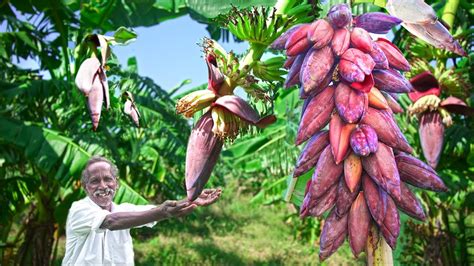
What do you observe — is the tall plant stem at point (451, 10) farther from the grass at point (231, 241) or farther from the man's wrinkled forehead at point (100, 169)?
the grass at point (231, 241)

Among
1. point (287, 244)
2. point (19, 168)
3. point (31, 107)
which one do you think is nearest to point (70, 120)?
point (31, 107)

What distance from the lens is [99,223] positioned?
3.71ft

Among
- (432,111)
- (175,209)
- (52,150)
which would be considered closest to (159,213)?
(175,209)

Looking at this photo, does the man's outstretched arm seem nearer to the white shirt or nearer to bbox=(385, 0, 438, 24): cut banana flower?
the white shirt

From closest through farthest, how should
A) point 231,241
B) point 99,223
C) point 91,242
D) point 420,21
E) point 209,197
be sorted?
point 420,21 < point 209,197 < point 99,223 < point 91,242 < point 231,241

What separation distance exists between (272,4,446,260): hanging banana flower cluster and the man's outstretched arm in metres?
0.25

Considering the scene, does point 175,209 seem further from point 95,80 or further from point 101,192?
point 101,192

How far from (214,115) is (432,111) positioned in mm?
559

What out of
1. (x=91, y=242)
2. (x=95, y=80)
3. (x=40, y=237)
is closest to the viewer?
(x=95, y=80)

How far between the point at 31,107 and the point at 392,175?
3.63m

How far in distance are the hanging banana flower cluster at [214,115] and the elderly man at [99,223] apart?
623 millimetres

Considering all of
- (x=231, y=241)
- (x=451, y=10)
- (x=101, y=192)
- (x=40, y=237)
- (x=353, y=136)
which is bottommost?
(x=231, y=241)

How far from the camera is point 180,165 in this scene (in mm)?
3270

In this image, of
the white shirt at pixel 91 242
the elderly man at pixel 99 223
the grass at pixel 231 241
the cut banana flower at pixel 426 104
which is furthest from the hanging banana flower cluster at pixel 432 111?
the grass at pixel 231 241
